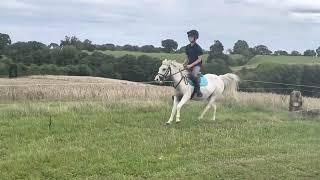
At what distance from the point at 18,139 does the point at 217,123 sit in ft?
19.6

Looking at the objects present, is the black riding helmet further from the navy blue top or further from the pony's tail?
the pony's tail

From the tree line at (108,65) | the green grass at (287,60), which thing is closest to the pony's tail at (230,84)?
the tree line at (108,65)

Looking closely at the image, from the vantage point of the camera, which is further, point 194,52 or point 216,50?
point 216,50

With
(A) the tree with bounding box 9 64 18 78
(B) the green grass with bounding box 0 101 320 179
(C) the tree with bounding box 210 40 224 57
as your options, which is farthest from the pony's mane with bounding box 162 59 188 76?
(C) the tree with bounding box 210 40 224 57

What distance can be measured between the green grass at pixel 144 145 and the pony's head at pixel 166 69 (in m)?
1.18

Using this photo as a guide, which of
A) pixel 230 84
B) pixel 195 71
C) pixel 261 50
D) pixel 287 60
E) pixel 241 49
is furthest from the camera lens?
pixel 261 50

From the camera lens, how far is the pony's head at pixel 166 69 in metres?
15.7

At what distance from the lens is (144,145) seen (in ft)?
39.4

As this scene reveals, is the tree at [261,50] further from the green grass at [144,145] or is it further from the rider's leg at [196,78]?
the rider's leg at [196,78]

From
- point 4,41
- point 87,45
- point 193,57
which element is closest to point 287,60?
point 87,45

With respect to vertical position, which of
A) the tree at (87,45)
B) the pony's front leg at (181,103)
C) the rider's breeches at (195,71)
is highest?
the tree at (87,45)

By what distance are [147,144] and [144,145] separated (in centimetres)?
11

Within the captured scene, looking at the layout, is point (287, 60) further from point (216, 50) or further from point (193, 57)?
point (193, 57)

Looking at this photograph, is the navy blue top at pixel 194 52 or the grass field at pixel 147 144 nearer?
the grass field at pixel 147 144
